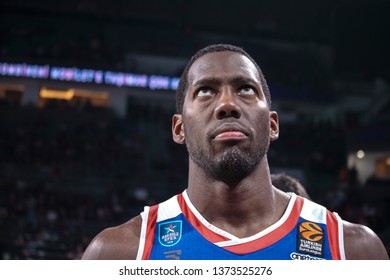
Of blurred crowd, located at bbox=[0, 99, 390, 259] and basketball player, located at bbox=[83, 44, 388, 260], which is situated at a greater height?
blurred crowd, located at bbox=[0, 99, 390, 259]

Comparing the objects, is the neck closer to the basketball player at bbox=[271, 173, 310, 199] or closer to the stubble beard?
the stubble beard

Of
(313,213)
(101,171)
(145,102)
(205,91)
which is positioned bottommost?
(313,213)

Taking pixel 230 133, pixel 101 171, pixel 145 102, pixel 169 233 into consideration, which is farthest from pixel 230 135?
pixel 145 102

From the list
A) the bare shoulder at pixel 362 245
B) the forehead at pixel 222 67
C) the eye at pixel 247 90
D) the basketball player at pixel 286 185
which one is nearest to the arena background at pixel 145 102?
the basketball player at pixel 286 185

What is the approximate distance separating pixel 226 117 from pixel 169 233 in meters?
0.63

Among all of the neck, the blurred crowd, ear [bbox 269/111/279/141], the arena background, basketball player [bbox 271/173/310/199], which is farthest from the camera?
the arena background

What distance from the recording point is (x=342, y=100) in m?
26.3

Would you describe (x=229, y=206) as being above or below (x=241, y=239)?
above

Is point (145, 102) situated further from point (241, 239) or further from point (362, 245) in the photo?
point (362, 245)

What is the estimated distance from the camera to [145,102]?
25.2m

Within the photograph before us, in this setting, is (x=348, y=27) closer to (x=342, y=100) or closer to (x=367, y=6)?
(x=367, y=6)

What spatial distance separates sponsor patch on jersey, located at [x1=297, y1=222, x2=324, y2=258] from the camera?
2.23 meters

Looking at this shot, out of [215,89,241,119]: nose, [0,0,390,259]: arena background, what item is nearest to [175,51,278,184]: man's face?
[215,89,241,119]: nose
